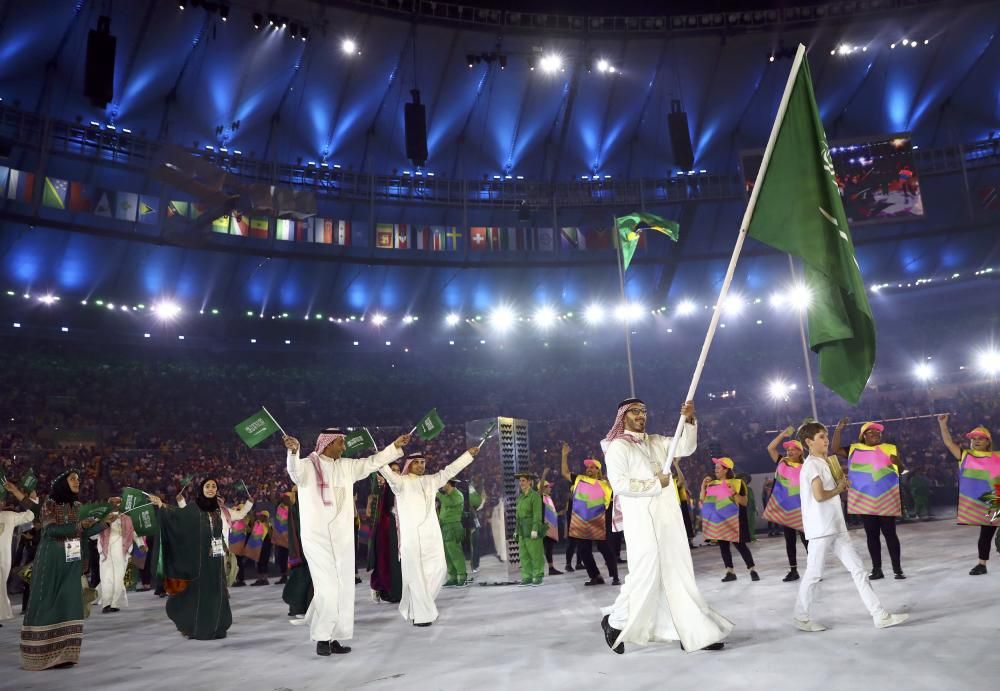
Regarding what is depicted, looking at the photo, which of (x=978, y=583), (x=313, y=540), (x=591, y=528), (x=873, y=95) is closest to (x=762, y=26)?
(x=873, y=95)

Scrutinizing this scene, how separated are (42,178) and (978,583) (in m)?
24.0

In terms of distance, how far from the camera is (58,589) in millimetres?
6527

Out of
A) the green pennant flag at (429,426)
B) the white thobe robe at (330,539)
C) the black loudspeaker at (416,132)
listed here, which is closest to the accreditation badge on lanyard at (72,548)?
the white thobe robe at (330,539)

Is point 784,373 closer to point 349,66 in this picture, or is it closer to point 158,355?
point 349,66

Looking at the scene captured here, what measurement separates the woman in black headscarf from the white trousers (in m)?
5.59

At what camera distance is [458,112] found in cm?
2772

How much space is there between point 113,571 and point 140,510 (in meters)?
4.77

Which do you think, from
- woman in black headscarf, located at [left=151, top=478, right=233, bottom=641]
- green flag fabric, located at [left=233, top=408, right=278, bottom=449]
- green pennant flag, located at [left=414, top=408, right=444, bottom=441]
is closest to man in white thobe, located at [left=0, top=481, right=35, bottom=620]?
woman in black headscarf, located at [left=151, top=478, right=233, bottom=641]

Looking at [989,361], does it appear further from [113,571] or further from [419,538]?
[113,571]

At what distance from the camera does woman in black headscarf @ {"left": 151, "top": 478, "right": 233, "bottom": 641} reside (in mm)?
7418

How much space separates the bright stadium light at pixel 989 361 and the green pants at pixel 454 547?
86.4ft

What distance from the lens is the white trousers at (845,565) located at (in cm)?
534

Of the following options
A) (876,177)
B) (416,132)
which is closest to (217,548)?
(416,132)

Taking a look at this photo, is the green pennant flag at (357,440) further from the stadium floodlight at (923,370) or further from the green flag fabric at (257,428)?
the stadium floodlight at (923,370)
